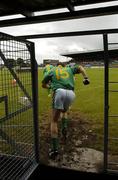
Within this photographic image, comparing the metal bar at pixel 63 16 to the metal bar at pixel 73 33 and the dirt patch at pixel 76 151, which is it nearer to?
the metal bar at pixel 73 33

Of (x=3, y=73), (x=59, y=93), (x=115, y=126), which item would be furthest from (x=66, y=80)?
(x=115, y=126)

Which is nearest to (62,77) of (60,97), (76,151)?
(60,97)

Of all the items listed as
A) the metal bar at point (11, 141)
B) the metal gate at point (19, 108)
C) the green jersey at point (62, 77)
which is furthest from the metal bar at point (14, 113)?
the green jersey at point (62, 77)

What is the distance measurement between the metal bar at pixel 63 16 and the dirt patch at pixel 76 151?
90.8 inches

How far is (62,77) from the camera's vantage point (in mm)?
4449

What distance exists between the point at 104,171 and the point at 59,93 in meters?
1.54

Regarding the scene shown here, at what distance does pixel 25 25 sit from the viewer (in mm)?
3865

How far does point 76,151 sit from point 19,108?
5.62ft

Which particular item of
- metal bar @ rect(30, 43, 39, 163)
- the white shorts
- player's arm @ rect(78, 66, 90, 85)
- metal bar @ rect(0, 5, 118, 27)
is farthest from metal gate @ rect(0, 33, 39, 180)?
player's arm @ rect(78, 66, 90, 85)

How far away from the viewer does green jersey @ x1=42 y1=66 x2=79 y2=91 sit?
4.45 metres

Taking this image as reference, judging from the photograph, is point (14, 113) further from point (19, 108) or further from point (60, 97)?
point (60, 97)

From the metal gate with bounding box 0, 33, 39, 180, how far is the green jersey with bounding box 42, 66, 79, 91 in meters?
0.81

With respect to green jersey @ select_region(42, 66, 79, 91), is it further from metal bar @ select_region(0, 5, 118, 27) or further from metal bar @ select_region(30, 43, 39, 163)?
metal bar @ select_region(0, 5, 118, 27)

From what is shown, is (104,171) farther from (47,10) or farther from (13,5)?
(13,5)
